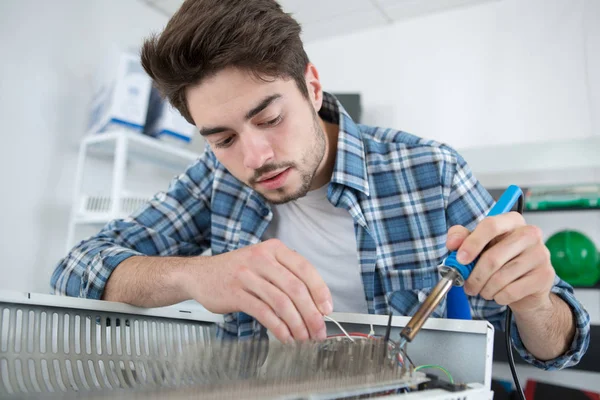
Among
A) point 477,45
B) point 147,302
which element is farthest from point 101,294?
point 477,45

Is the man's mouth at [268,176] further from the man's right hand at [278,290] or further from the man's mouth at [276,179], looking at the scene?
A: the man's right hand at [278,290]

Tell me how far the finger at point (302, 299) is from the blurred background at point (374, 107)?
5.01ft

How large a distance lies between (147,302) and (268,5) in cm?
54

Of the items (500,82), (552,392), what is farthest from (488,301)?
(500,82)

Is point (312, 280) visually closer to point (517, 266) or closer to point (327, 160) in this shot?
point (517, 266)

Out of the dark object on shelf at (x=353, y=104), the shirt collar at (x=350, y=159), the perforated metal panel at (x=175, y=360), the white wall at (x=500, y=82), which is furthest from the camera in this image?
the dark object on shelf at (x=353, y=104)

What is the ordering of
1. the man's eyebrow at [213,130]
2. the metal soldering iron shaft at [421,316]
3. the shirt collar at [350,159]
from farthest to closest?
the shirt collar at [350,159], the man's eyebrow at [213,130], the metal soldering iron shaft at [421,316]

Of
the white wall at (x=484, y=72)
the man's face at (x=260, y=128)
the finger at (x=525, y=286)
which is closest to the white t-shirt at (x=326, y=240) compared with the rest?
the man's face at (x=260, y=128)

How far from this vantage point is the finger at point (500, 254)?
0.49 meters

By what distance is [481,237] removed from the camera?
1.60ft

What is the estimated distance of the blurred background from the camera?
1.91 meters

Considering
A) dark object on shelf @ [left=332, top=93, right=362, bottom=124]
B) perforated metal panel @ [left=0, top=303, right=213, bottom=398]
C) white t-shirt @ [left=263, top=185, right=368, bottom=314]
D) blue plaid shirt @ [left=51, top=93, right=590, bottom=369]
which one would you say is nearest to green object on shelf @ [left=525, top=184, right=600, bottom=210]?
dark object on shelf @ [left=332, top=93, right=362, bottom=124]

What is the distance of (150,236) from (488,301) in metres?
0.63

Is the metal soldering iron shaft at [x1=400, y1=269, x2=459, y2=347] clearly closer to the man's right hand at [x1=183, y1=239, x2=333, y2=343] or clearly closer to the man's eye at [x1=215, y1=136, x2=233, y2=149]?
the man's right hand at [x1=183, y1=239, x2=333, y2=343]
